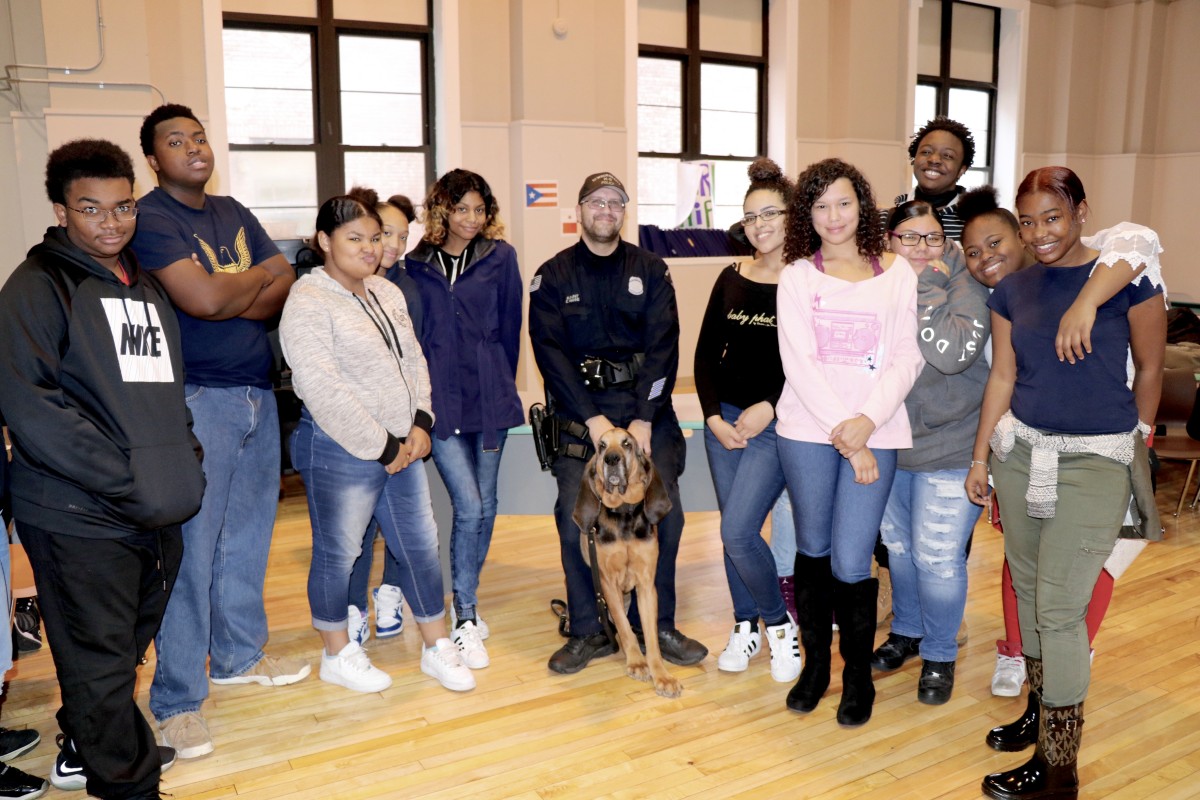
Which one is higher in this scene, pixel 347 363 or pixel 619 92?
pixel 619 92

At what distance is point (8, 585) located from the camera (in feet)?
7.93

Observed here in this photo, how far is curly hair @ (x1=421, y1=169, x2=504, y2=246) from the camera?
11.3 ft

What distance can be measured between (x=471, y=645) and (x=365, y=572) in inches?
19.7

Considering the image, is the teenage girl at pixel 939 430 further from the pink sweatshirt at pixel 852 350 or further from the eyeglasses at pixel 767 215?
the eyeglasses at pixel 767 215

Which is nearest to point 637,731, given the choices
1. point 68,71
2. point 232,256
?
point 232,256

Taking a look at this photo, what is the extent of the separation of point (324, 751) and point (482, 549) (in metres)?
1.07

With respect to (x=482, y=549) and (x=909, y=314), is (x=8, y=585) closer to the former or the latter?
(x=482, y=549)

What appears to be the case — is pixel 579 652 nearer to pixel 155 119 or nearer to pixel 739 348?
pixel 739 348

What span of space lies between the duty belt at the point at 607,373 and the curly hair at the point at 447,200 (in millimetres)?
687

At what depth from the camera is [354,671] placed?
10.7 ft

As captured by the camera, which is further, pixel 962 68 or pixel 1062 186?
pixel 962 68

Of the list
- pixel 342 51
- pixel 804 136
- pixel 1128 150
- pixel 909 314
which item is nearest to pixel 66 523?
pixel 909 314

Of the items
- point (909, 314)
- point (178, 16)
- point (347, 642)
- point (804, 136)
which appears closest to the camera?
point (909, 314)

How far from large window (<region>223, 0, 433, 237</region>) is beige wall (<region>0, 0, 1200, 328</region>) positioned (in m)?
0.30
